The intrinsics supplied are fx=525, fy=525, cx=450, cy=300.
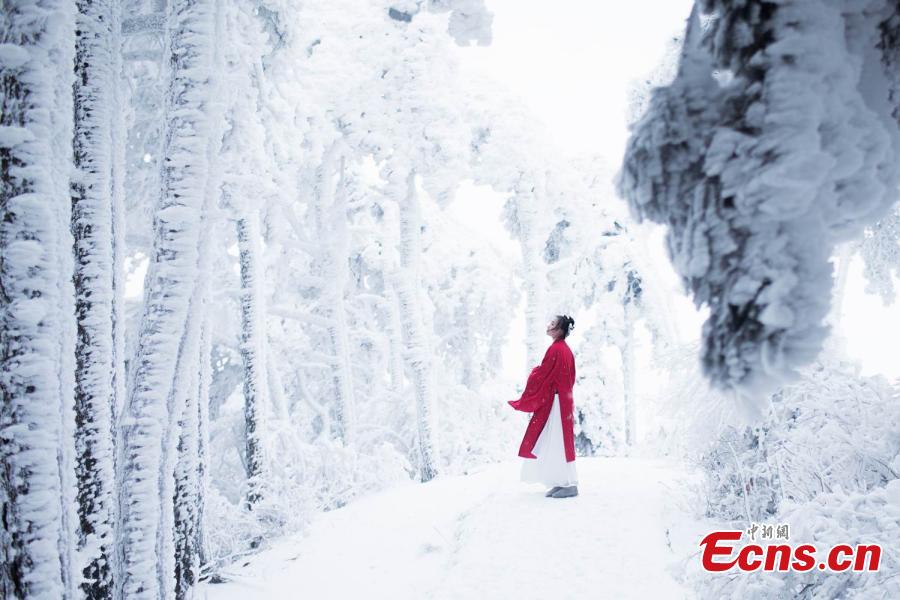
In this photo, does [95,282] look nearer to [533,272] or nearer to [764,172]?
[764,172]

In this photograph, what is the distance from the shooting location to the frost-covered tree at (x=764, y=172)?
105 cm

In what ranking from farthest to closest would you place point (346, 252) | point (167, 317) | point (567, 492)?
point (346, 252), point (567, 492), point (167, 317)

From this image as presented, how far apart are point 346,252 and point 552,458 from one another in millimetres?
7868

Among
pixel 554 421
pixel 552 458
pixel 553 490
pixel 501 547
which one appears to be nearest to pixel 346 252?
pixel 554 421

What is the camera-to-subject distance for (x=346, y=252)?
12.8 m

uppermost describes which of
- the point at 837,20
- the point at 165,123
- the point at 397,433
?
the point at 165,123

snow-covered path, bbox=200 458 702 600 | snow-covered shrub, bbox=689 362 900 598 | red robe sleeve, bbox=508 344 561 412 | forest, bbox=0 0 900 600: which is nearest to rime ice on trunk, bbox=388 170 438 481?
forest, bbox=0 0 900 600

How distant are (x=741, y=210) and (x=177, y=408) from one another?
15.0ft

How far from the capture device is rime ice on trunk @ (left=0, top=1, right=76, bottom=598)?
9.74ft

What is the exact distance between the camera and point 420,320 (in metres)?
11.5

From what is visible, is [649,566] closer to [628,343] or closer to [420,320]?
[420,320]

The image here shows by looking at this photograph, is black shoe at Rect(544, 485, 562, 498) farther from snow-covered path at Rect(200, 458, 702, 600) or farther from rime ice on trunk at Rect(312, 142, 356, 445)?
rime ice on trunk at Rect(312, 142, 356, 445)

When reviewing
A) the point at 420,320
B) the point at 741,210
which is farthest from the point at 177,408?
the point at 420,320

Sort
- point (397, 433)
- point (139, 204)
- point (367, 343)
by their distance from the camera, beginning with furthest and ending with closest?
point (367, 343), point (397, 433), point (139, 204)
